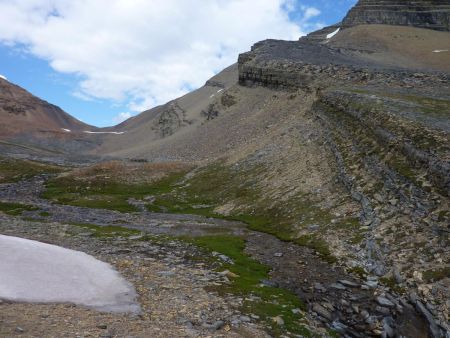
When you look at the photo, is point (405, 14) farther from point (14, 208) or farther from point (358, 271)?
point (358, 271)

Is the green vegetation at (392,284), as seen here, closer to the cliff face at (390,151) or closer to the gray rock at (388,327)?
the cliff face at (390,151)

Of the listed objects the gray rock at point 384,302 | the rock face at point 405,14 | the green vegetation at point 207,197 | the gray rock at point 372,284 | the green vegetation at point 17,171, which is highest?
the rock face at point 405,14

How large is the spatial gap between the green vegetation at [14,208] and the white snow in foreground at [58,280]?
27484mm

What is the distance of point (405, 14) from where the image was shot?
182m

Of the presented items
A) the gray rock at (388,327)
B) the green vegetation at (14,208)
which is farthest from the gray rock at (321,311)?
the green vegetation at (14,208)

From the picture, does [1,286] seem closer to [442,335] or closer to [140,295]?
[140,295]

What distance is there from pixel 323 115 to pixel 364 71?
2366 cm

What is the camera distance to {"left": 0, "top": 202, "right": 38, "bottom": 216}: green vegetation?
4953 centimetres

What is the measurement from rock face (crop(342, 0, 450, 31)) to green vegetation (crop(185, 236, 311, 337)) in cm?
18180

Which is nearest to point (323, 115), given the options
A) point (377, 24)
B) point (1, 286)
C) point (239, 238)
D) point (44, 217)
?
point (239, 238)

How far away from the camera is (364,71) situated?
78500mm

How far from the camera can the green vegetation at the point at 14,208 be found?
49531 millimetres

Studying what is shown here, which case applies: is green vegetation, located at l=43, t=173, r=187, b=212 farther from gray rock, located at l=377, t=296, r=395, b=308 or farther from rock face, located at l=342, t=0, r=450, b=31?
rock face, located at l=342, t=0, r=450, b=31

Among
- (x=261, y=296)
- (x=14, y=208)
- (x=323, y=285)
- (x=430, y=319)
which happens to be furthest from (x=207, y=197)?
(x=430, y=319)
